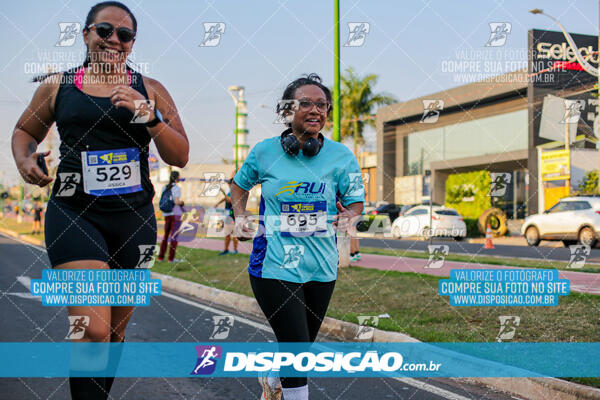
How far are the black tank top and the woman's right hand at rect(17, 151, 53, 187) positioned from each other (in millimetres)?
75

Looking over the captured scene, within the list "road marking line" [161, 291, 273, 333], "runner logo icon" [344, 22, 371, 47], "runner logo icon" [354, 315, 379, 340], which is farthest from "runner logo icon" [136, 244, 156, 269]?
"runner logo icon" [344, 22, 371, 47]

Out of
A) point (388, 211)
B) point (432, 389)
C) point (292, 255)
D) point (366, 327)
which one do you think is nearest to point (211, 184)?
point (366, 327)

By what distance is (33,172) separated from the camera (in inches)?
105

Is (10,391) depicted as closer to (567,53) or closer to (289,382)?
(289,382)

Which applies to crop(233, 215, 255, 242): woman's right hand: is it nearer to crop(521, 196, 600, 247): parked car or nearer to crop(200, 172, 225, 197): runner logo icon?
crop(200, 172, 225, 197): runner logo icon

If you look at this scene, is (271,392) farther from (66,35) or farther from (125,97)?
(66,35)

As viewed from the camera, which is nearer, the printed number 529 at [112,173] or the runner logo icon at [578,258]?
the printed number 529 at [112,173]

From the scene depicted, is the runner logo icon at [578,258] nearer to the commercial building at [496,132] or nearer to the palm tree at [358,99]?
the commercial building at [496,132]

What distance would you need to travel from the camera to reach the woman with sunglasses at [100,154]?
8.54 feet

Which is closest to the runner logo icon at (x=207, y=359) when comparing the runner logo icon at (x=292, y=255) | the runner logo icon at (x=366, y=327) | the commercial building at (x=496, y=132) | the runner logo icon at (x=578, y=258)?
the runner logo icon at (x=366, y=327)

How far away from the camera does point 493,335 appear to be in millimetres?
5965

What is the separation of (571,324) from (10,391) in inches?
206

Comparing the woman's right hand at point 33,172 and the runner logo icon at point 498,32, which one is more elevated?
the runner logo icon at point 498,32

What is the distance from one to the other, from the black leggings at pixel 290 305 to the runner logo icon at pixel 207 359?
2.28m
